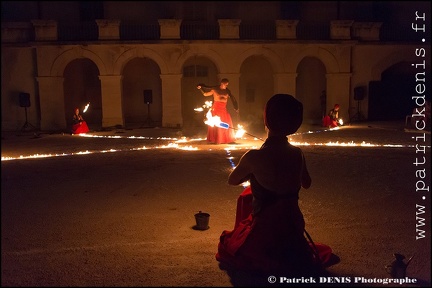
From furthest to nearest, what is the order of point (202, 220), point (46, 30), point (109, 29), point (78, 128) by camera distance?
1. point (109, 29)
2. point (46, 30)
3. point (78, 128)
4. point (202, 220)

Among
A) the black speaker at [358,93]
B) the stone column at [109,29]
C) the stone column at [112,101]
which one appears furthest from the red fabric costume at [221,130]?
the black speaker at [358,93]

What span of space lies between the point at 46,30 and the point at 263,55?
10205 millimetres

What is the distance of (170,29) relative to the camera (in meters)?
22.0

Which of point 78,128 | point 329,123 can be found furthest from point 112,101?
point 329,123

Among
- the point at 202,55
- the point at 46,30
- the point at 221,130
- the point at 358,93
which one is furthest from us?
the point at 358,93

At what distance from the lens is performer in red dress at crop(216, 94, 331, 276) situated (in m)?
4.27

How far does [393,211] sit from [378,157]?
527 cm

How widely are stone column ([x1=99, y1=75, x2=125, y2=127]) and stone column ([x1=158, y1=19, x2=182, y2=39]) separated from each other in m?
2.94

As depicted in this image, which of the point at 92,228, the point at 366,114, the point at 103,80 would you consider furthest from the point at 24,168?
the point at 366,114

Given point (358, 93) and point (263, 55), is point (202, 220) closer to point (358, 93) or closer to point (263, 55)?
point (263, 55)

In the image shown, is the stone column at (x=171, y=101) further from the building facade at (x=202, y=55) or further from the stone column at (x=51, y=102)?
the stone column at (x=51, y=102)

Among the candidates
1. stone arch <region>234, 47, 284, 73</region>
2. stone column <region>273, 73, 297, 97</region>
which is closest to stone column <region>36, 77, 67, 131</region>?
stone arch <region>234, 47, 284, 73</region>

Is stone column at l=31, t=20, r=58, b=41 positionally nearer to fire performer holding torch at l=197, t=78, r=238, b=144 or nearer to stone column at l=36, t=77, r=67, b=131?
stone column at l=36, t=77, r=67, b=131

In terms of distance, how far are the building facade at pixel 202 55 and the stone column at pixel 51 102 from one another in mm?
47
